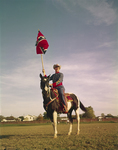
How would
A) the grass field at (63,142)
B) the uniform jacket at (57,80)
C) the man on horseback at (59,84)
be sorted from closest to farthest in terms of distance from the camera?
the grass field at (63,142) → the man on horseback at (59,84) → the uniform jacket at (57,80)

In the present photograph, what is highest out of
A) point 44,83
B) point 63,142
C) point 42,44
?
point 42,44

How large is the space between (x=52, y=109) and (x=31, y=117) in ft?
336

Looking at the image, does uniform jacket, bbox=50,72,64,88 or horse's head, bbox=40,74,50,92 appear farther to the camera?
uniform jacket, bbox=50,72,64,88

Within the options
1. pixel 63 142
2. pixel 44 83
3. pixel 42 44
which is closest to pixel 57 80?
pixel 44 83

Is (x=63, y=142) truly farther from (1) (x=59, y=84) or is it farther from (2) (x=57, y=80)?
(2) (x=57, y=80)

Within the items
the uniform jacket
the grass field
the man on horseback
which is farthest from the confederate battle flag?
the grass field

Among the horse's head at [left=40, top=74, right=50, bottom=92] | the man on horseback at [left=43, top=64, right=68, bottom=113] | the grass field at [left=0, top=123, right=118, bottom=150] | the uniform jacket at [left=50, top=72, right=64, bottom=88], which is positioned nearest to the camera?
the grass field at [left=0, top=123, right=118, bottom=150]

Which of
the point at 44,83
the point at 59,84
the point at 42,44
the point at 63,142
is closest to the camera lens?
the point at 63,142

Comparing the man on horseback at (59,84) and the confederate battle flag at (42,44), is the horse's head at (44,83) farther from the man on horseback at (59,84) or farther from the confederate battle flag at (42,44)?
the confederate battle flag at (42,44)

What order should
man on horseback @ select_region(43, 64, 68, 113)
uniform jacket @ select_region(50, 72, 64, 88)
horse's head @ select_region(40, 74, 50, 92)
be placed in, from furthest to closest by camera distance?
1. uniform jacket @ select_region(50, 72, 64, 88)
2. man on horseback @ select_region(43, 64, 68, 113)
3. horse's head @ select_region(40, 74, 50, 92)

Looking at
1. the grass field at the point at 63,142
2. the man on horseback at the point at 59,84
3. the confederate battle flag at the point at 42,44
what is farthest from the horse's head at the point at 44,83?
the grass field at the point at 63,142

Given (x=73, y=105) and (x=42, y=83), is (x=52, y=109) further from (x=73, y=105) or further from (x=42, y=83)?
(x=73, y=105)

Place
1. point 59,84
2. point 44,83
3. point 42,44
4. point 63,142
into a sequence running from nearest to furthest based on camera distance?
point 63,142
point 44,83
point 42,44
point 59,84

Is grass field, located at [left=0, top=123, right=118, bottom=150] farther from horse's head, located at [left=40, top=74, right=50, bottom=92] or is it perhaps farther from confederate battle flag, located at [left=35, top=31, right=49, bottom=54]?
confederate battle flag, located at [left=35, top=31, right=49, bottom=54]
